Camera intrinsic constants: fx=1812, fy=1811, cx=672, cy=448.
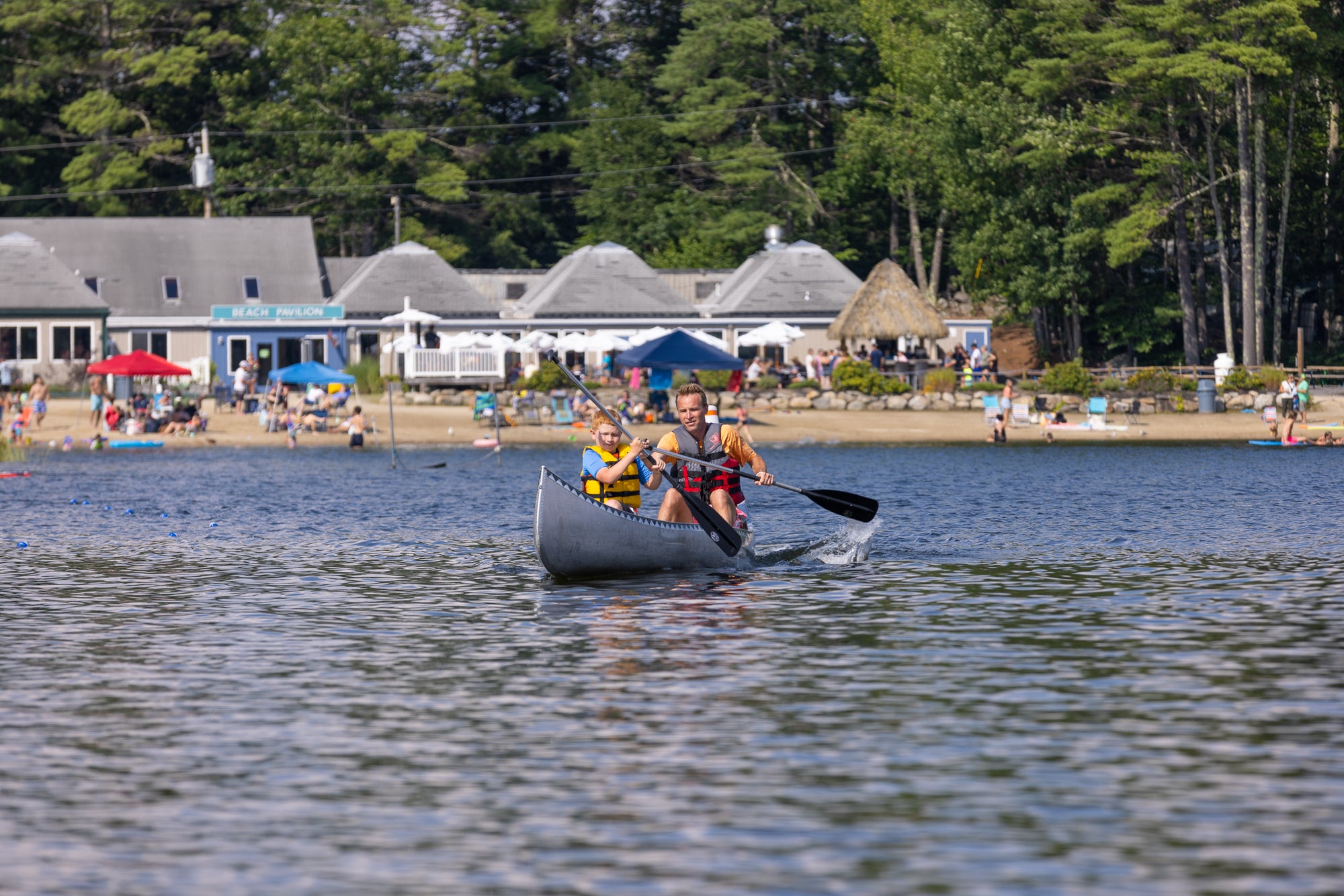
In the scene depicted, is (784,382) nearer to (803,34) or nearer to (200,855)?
(803,34)

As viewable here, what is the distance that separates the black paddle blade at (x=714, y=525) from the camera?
19.4m

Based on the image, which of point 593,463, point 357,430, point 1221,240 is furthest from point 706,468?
point 1221,240

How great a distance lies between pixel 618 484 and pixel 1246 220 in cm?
4157

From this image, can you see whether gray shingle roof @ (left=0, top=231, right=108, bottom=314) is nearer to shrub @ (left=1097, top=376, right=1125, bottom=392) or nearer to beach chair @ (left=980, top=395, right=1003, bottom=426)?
beach chair @ (left=980, top=395, right=1003, bottom=426)

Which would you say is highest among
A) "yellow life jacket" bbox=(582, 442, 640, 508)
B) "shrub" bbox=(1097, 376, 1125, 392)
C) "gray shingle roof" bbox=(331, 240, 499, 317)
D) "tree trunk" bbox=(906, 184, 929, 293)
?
"tree trunk" bbox=(906, 184, 929, 293)

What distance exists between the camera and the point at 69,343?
63.0 m

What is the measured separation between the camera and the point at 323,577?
827 inches

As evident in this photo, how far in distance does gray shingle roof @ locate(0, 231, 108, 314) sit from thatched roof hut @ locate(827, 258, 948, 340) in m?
26.0

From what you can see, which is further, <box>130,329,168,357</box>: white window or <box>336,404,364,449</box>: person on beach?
<box>130,329,168,357</box>: white window

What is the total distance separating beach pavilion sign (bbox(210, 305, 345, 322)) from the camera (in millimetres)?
64625

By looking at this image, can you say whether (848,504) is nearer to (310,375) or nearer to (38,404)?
(310,375)

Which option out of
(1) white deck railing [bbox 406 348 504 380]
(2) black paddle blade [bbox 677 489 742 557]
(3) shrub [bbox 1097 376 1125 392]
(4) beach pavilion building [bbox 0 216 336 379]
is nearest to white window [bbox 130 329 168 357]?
(4) beach pavilion building [bbox 0 216 336 379]

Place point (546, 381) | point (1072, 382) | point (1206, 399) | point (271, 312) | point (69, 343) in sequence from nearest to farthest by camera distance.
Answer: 1. point (1206, 399)
2. point (1072, 382)
3. point (546, 381)
4. point (69, 343)
5. point (271, 312)

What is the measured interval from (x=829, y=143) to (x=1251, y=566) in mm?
66080
